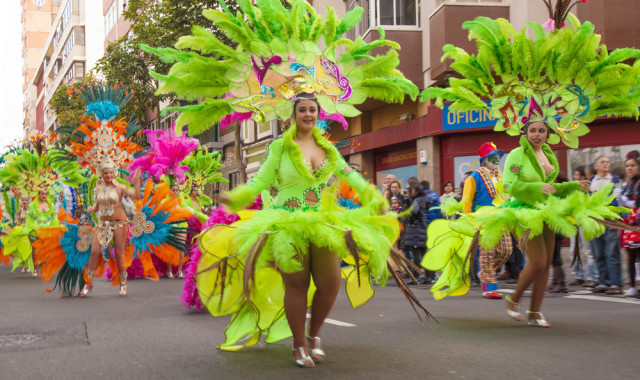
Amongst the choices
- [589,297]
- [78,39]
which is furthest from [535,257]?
[78,39]

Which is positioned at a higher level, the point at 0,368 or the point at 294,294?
the point at 294,294

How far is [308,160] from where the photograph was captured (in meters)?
5.02

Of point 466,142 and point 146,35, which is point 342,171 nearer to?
point 466,142

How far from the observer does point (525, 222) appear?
590 centimetres

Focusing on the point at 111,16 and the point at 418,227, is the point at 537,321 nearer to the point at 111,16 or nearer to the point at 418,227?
the point at 418,227

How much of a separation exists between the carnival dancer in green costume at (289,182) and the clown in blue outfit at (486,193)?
3.57m

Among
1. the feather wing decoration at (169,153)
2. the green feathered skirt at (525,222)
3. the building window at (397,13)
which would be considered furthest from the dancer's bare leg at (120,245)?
the building window at (397,13)

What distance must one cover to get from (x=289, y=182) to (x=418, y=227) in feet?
21.8

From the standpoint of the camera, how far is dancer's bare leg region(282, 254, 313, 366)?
4684 millimetres

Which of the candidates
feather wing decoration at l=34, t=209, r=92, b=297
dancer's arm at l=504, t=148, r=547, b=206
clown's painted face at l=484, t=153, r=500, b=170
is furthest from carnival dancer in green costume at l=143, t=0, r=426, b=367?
feather wing decoration at l=34, t=209, r=92, b=297

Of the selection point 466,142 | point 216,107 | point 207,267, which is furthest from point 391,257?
point 466,142

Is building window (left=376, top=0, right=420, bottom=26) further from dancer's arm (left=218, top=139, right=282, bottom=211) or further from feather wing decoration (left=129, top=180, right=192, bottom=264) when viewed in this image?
dancer's arm (left=218, top=139, right=282, bottom=211)

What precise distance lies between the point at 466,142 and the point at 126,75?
15.6 m

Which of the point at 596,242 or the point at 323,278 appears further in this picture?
the point at 596,242
